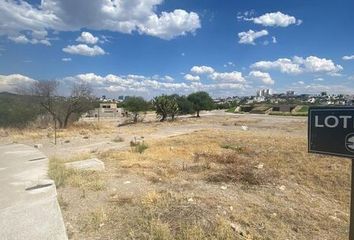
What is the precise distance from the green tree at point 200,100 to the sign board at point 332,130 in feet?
194

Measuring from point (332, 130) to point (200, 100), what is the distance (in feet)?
197

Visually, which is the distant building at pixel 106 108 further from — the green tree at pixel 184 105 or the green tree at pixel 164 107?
the green tree at pixel 164 107

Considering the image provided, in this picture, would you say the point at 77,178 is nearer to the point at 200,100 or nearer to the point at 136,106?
the point at 136,106

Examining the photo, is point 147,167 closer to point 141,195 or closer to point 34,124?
point 141,195

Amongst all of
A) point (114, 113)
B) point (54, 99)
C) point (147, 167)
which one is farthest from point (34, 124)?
point (114, 113)

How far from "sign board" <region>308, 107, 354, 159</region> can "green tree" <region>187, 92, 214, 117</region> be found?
2330 inches

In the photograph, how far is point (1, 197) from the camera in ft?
23.5

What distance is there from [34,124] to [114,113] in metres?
Answer: 40.8

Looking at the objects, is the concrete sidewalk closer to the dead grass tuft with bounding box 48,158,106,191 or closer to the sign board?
the dead grass tuft with bounding box 48,158,106,191

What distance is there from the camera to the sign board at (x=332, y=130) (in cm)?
249

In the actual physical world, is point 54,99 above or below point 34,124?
above

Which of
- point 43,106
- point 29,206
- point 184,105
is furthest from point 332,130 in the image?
point 184,105

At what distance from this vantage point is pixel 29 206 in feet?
20.8

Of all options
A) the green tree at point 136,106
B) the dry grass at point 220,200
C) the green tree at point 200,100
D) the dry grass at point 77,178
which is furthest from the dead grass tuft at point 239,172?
the green tree at point 200,100
